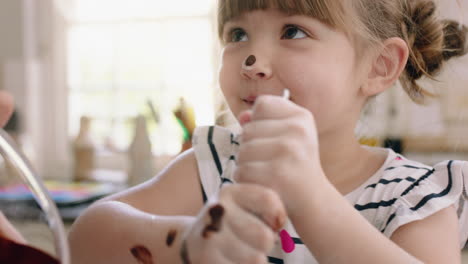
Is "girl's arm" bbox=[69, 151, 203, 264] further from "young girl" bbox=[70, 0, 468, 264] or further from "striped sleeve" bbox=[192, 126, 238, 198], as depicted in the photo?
"striped sleeve" bbox=[192, 126, 238, 198]

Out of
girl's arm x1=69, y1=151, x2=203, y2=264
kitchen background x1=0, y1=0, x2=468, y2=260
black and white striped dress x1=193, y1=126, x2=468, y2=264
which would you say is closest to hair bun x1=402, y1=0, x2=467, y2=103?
black and white striped dress x1=193, y1=126, x2=468, y2=264

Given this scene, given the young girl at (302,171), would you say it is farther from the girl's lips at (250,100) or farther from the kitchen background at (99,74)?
the kitchen background at (99,74)

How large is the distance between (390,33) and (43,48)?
226cm

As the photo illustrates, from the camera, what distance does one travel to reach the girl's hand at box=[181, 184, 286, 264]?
1.05ft

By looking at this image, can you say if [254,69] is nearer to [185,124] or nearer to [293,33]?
[293,33]

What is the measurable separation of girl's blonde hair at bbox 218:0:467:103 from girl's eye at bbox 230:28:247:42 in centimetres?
2

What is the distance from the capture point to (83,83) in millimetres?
2629

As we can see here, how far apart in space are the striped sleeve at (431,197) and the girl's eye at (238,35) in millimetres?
307

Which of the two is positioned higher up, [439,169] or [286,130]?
[286,130]

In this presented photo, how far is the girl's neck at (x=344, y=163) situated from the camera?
759mm

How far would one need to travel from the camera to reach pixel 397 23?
0.76m

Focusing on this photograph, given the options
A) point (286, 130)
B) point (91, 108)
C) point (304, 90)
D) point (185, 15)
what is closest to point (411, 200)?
point (304, 90)

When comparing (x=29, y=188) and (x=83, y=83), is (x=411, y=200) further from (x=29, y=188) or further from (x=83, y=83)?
(x=83, y=83)

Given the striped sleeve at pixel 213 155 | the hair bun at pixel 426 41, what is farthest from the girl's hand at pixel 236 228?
the hair bun at pixel 426 41
